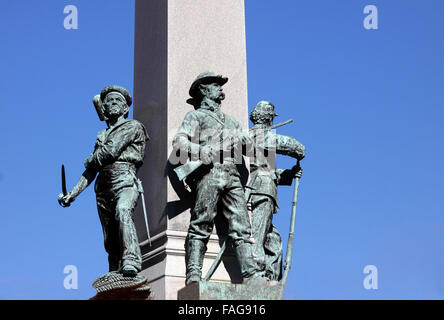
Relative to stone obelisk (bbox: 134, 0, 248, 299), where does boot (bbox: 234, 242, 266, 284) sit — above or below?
below

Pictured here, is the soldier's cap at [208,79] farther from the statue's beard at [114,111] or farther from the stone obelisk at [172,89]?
the statue's beard at [114,111]

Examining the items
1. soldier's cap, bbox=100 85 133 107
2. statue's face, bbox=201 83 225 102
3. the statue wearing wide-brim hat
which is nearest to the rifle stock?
statue's face, bbox=201 83 225 102

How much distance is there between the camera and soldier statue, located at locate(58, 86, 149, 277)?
13.5 m

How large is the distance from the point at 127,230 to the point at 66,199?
107 centimetres

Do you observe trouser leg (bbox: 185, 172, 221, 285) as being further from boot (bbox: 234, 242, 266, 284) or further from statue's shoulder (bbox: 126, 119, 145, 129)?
statue's shoulder (bbox: 126, 119, 145, 129)

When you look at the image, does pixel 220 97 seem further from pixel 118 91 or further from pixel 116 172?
pixel 116 172

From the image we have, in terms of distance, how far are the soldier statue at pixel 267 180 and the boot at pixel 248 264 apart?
868 millimetres

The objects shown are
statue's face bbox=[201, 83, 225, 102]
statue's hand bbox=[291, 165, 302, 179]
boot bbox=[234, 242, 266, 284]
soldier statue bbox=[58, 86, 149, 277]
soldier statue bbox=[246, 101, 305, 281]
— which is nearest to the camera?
boot bbox=[234, 242, 266, 284]

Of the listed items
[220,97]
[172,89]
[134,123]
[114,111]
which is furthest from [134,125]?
[220,97]

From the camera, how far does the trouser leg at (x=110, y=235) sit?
543 inches

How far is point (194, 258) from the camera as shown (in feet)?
43.2

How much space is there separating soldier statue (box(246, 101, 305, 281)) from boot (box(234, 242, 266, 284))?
87cm
